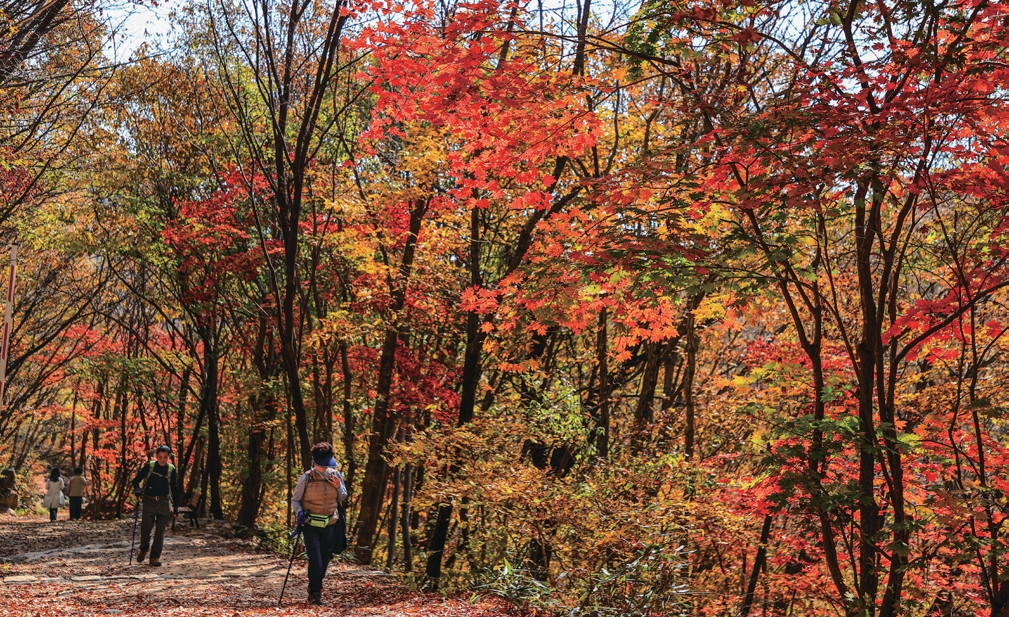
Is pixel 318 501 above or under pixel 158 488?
above

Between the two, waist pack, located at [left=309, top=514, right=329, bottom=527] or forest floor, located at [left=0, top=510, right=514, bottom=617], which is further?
waist pack, located at [left=309, top=514, right=329, bottom=527]

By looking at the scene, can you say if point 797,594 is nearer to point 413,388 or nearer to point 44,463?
point 413,388

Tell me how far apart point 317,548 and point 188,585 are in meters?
2.78

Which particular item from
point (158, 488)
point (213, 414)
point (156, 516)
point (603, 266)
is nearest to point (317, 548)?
point (158, 488)

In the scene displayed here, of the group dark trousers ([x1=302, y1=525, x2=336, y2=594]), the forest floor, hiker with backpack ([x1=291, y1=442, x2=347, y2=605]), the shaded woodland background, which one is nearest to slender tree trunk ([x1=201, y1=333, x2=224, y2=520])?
the shaded woodland background

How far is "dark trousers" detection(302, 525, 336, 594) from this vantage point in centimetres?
853

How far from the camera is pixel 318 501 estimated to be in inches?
333

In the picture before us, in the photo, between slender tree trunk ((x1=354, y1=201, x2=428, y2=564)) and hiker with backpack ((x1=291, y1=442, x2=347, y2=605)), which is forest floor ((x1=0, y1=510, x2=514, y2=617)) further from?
slender tree trunk ((x1=354, y1=201, x2=428, y2=564))

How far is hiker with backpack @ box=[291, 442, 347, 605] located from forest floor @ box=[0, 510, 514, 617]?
579 mm

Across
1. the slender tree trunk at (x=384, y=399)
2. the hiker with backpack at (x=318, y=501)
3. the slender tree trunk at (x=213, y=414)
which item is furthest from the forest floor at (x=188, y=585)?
the slender tree trunk at (x=213, y=414)

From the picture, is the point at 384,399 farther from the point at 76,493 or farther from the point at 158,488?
the point at 76,493

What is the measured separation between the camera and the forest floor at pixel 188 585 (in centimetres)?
826

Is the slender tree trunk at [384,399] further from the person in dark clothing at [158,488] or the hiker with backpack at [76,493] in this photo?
the hiker with backpack at [76,493]

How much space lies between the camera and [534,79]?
651 cm
